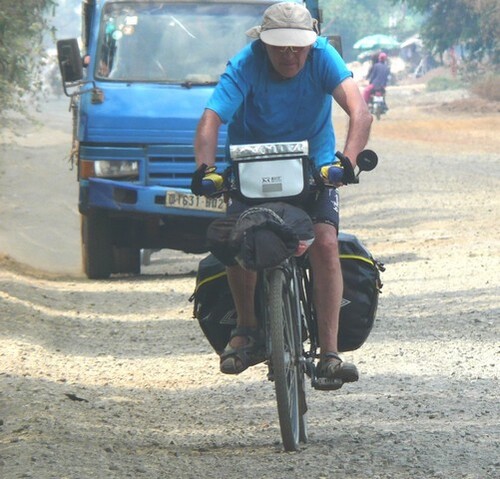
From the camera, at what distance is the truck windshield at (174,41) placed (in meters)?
13.1

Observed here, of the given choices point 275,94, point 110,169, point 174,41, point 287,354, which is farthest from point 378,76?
point 287,354

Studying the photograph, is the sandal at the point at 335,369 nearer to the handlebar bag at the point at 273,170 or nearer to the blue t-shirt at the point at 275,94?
the handlebar bag at the point at 273,170

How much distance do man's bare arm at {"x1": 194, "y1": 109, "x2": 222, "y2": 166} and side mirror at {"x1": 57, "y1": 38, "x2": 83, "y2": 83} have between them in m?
6.31

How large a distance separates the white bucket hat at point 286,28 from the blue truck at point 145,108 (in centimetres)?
602

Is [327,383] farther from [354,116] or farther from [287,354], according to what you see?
[354,116]

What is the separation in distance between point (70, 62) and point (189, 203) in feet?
4.96

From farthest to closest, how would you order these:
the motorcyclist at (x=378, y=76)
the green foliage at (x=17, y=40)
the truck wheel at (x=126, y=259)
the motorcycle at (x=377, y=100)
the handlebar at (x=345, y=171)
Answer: the motorcycle at (x=377, y=100) < the motorcyclist at (x=378, y=76) < the green foliage at (x=17, y=40) < the truck wheel at (x=126, y=259) < the handlebar at (x=345, y=171)

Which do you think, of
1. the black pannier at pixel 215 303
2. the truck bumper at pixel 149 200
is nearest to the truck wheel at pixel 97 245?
the truck bumper at pixel 149 200

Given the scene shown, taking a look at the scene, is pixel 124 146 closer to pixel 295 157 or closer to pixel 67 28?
pixel 295 157

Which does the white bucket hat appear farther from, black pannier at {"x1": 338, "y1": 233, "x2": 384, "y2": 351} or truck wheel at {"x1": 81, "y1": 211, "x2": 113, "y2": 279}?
truck wheel at {"x1": 81, "y1": 211, "x2": 113, "y2": 279}

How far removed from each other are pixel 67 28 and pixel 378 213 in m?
144

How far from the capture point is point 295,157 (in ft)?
20.3

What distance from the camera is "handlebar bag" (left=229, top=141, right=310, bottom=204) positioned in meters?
6.16

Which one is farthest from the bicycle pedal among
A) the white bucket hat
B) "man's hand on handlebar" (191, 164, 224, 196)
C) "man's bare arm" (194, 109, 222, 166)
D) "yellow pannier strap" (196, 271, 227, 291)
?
the white bucket hat
